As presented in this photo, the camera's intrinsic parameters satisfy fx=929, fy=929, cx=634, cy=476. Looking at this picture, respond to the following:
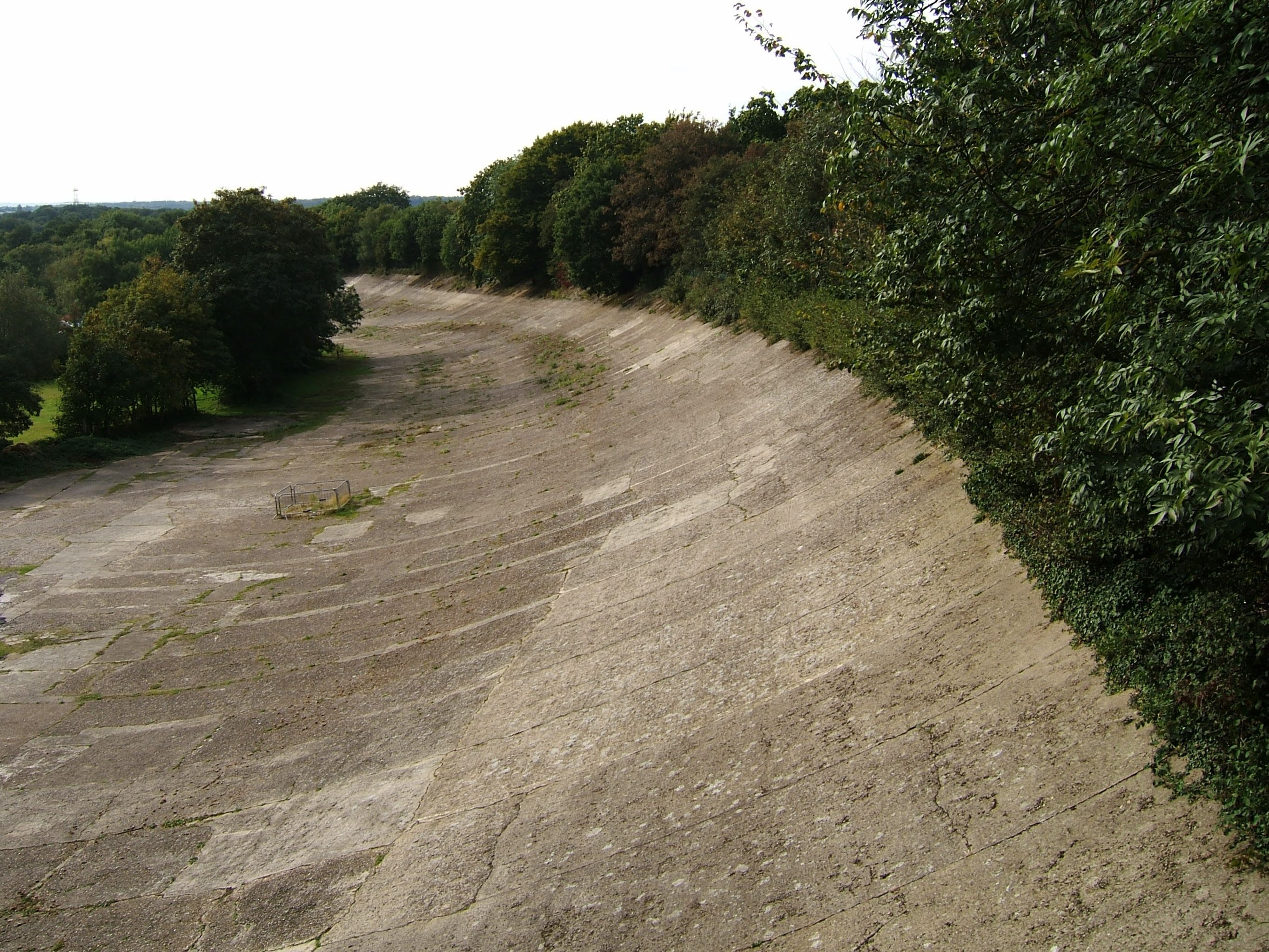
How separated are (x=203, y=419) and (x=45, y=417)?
593 cm

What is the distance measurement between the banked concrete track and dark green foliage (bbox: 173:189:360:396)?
1831 cm

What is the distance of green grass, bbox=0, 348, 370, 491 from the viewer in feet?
89.6

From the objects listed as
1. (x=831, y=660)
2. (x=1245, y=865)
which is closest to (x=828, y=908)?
(x=1245, y=865)

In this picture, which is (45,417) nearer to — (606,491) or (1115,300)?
(606,491)

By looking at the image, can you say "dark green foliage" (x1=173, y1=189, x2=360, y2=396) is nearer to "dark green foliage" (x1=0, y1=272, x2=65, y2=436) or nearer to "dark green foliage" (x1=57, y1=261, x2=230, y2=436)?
"dark green foliage" (x1=57, y1=261, x2=230, y2=436)

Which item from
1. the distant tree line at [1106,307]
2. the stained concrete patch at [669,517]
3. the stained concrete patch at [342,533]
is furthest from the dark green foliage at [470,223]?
the distant tree line at [1106,307]

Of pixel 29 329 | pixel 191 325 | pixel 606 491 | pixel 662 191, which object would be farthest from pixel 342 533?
pixel 29 329

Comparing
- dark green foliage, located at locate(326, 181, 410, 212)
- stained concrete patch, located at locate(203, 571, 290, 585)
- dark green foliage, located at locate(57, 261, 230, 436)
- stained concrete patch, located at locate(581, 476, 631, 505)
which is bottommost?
stained concrete patch, located at locate(203, 571, 290, 585)

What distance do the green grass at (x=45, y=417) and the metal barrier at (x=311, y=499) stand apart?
9.60m

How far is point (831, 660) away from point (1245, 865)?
473 cm

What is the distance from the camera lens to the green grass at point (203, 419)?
89.6ft

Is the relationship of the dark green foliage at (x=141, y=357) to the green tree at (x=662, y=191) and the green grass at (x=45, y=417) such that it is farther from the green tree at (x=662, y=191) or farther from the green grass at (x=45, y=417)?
the green tree at (x=662, y=191)

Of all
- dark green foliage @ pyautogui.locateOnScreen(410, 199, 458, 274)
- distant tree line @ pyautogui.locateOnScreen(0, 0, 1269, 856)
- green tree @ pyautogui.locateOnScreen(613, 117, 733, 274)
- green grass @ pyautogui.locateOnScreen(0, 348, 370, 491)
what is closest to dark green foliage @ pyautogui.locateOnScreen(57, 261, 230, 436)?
green grass @ pyautogui.locateOnScreen(0, 348, 370, 491)

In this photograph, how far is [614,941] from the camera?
272 inches
